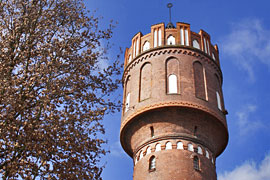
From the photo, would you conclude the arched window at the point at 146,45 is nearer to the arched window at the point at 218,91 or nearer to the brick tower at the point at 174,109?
the brick tower at the point at 174,109

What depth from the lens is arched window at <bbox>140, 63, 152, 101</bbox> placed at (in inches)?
708

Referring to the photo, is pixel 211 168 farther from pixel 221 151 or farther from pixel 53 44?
pixel 53 44

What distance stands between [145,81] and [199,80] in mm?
2700

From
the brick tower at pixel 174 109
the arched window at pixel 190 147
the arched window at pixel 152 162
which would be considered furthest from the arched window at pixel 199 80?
the arched window at pixel 152 162

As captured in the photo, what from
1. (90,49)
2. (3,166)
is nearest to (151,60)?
(90,49)

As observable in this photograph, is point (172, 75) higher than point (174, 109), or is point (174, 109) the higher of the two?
point (172, 75)

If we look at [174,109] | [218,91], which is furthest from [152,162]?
[218,91]

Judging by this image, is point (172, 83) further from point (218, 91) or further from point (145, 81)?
point (218, 91)

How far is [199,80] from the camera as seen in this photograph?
719 inches

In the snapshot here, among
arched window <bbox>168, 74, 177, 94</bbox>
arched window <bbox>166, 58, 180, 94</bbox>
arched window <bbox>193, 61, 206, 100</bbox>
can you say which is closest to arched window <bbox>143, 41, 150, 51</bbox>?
arched window <bbox>166, 58, 180, 94</bbox>

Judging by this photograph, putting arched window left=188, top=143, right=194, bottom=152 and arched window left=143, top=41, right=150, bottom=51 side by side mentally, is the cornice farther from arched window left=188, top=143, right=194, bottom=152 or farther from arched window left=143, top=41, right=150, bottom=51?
arched window left=188, top=143, right=194, bottom=152

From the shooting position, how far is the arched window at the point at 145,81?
1800 cm

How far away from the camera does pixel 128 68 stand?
20.4 meters

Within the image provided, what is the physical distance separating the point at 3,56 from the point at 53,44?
1468 millimetres
